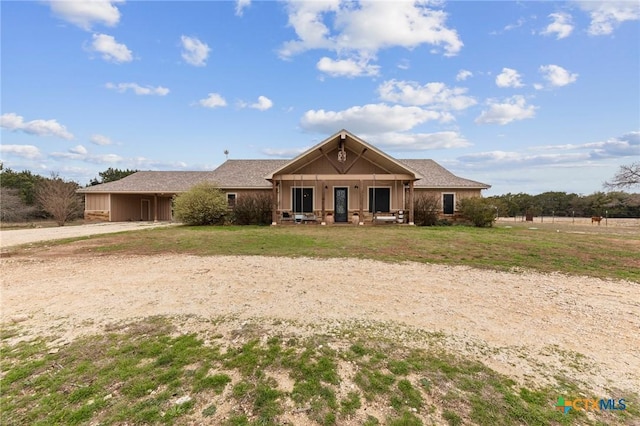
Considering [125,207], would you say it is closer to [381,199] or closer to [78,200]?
[78,200]

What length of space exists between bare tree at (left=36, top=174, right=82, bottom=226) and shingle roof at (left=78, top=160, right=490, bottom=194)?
3.67 feet

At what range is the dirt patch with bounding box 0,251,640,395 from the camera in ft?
11.3

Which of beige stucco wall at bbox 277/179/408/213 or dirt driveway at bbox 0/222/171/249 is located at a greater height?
beige stucco wall at bbox 277/179/408/213

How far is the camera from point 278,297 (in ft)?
16.8

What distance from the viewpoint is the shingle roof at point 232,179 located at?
66.5ft

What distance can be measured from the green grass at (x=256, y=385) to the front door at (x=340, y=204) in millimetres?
15533

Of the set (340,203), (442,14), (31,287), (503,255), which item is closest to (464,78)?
(442,14)

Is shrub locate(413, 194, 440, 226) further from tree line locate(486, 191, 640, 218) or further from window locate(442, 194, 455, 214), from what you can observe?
tree line locate(486, 191, 640, 218)

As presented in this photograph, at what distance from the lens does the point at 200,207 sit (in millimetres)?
17156

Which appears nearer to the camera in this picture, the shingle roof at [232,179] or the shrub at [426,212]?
the shrub at [426,212]

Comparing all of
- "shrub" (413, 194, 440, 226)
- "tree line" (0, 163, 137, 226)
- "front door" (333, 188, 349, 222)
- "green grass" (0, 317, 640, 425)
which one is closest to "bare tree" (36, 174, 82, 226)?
"tree line" (0, 163, 137, 226)

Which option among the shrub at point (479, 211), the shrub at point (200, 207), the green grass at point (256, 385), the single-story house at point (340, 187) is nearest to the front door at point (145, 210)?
the single-story house at point (340, 187)

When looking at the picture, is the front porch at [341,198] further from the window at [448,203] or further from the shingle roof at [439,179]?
the window at [448,203]

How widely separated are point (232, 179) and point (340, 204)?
842 centimetres
